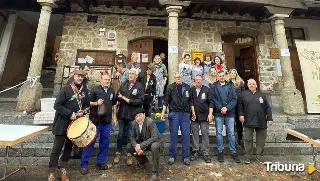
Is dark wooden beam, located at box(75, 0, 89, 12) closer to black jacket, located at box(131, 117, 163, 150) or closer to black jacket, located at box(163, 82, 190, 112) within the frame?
black jacket, located at box(163, 82, 190, 112)

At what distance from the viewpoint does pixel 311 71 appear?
Answer: 21.6ft

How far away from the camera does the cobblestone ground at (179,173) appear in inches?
128

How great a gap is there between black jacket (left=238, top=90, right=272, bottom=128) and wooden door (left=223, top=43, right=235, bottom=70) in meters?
4.46

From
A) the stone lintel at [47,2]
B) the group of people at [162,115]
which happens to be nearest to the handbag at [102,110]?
the group of people at [162,115]

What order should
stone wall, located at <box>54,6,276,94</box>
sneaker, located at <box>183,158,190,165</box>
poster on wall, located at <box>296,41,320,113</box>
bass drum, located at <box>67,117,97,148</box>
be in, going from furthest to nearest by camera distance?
1. stone wall, located at <box>54,6,276,94</box>
2. poster on wall, located at <box>296,41,320,113</box>
3. sneaker, located at <box>183,158,190,165</box>
4. bass drum, located at <box>67,117,97,148</box>

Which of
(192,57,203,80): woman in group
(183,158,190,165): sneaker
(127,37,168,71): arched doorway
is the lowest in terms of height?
(183,158,190,165): sneaker

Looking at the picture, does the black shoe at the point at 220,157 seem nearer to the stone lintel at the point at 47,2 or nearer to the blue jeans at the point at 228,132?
the blue jeans at the point at 228,132

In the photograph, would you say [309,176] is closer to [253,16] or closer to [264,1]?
[264,1]

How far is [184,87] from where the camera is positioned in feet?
13.4

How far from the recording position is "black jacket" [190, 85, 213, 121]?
394cm

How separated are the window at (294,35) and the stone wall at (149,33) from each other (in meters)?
1.09

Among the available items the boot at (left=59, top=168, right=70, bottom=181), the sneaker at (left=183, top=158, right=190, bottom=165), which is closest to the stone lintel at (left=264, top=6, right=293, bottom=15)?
the sneaker at (left=183, top=158, right=190, bottom=165)

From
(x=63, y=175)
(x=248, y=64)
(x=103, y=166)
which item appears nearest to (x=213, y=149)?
(x=103, y=166)

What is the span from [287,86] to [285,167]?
3.72m
